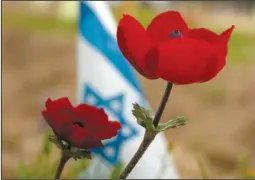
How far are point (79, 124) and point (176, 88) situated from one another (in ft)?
4.78

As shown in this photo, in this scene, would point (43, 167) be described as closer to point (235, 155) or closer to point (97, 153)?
→ point (97, 153)

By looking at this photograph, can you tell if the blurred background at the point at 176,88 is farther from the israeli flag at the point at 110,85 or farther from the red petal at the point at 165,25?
the red petal at the point at 165,25

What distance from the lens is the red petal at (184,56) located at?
383 mm

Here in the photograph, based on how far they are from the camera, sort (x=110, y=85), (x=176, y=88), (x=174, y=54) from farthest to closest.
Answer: (x=176, y=88) → (x=110, y=85) → (x=174, y=54)

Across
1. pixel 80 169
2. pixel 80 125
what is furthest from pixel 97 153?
pixel 80 125

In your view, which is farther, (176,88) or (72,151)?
(176,88)

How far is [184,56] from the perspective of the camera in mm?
384

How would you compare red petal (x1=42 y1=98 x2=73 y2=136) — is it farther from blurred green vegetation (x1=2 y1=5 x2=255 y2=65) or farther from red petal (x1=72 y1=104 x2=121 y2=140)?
blurred green vegetation (x1=2 y1=5 x2=255 y2=65)

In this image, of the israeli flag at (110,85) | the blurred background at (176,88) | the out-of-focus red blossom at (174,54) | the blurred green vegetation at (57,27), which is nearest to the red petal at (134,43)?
the out-of-focus red blossom at (174,54)

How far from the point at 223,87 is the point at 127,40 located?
2761mm

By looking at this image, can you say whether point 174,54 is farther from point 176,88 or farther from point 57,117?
point 176,88

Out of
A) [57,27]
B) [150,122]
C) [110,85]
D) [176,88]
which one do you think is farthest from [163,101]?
[57,27]

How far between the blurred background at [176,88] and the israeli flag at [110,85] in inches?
9.9

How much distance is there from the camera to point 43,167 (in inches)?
30.4
